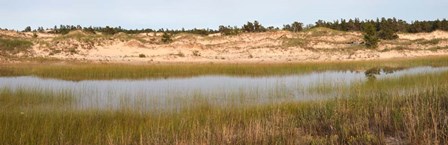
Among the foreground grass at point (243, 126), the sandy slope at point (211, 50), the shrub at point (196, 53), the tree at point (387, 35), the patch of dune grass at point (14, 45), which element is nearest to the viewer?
the foreground grass at point (243, 126)

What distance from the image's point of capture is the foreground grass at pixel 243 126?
6.86 meters

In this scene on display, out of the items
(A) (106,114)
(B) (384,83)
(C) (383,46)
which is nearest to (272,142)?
(A) (106,114)

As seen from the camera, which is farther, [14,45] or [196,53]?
[196,53]

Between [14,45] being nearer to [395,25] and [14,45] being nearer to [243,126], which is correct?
[243,126]

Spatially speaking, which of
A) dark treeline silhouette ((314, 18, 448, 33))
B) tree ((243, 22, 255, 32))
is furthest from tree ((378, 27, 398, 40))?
tree ((243, 22, 255, 32))

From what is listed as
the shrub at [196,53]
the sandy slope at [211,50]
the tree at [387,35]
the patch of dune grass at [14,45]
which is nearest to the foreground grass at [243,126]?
the sandy slope at [211,50]

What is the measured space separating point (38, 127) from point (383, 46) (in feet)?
137

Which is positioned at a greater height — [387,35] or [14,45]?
[387,35]

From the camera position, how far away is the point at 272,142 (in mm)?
6746

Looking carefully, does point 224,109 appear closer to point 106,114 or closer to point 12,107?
point 106,114

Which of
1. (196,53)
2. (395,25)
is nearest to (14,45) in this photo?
(196,53)

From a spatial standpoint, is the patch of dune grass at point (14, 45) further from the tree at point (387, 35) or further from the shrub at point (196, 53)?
the tree at point (387, 35)

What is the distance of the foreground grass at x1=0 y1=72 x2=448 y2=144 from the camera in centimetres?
686

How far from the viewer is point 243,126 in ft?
27.4
